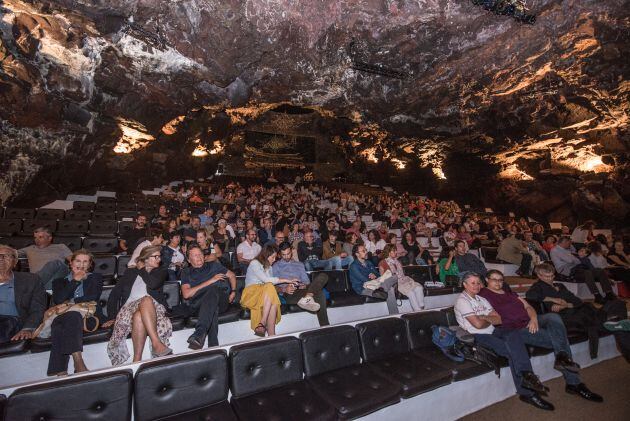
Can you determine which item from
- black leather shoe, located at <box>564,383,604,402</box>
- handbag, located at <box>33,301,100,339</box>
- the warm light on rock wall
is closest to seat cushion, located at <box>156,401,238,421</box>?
handbag, located at <box>33,301,100,339</box>

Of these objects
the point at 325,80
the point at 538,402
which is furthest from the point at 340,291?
the point at 325,80

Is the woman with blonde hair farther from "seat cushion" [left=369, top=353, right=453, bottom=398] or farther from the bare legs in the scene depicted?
"seat cushion" [left=369, top=353, right=453, bottom=398]

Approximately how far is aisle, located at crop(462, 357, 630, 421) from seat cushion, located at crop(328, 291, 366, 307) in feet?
5.29

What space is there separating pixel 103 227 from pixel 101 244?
1173mm

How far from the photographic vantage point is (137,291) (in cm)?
250

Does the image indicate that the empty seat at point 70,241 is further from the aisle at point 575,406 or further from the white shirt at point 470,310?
the aisle at point 575,406

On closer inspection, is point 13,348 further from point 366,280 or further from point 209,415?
point 366,280

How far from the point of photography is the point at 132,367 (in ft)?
5.67

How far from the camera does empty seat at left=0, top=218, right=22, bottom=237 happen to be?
484 cm

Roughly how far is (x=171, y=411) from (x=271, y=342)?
0.69 meters

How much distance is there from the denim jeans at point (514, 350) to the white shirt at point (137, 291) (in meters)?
3.13

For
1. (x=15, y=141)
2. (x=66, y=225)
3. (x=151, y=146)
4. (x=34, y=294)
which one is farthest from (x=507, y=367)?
(x=151, y=146)

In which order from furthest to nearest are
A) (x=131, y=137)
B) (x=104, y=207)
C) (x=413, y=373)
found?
(x=131, y=137) → (x=104, y=207) → (x=413, y=373)

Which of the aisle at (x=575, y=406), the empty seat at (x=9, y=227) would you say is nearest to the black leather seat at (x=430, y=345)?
the aisle at (x=575, y=406)
